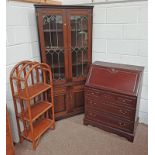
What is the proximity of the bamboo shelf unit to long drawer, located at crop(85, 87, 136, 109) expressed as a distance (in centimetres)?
53

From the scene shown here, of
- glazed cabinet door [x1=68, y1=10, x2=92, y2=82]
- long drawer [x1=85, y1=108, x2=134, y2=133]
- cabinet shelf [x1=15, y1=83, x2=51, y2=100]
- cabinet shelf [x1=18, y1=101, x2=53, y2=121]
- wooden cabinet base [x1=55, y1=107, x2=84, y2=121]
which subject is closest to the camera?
cabinet shelf [x1=15, y1=83, x2=51, y2=100]

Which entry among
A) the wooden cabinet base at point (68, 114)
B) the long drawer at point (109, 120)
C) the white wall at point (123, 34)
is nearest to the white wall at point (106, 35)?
the white wall at point (123, 34)

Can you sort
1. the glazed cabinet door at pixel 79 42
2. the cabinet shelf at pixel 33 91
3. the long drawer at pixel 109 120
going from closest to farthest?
1. the cabinet shelf at pixel 33 91
2. the long drawer at pixel 109 120
3. the glazed cabinet door at pixel 79 42

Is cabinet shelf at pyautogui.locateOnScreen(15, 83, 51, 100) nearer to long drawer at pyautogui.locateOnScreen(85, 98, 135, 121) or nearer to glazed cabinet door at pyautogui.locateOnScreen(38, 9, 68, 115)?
glazed cabinet door at pyautogui.locateOnScreen(38, 9, 68, 115)

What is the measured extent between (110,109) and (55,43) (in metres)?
1.14

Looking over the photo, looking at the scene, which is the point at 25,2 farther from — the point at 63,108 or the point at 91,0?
the point at 63,108

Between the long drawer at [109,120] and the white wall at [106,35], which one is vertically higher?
the white wall at [106,35]

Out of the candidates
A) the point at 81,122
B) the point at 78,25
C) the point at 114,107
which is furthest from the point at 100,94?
the point at 78,25

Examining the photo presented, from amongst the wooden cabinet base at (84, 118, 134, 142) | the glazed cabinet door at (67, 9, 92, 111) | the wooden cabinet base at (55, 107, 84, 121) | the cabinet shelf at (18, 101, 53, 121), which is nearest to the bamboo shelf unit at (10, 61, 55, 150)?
the cabinet shelf at (18, 101, 53, 121)

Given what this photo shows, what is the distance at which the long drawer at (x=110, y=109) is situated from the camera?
195cm

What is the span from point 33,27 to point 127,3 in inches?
49.2

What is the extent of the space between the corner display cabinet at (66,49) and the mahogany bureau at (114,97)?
0.27 meters

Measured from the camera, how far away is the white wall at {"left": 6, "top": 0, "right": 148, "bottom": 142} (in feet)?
6.08

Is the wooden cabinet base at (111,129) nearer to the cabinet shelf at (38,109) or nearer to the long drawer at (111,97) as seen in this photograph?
the long drawer at (111,97)
